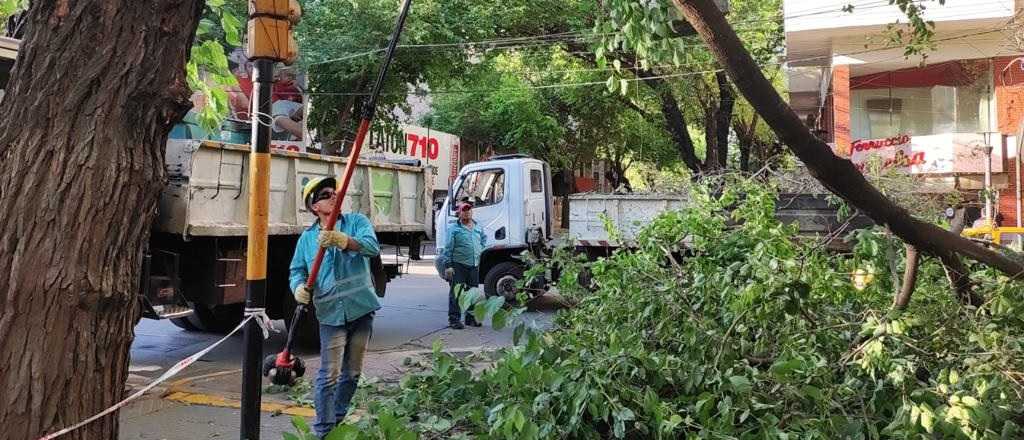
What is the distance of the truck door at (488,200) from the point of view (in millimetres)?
11578

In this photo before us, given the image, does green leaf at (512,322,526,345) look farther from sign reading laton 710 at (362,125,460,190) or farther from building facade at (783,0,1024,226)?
sign reading laton 710 at (362,125,460,190)

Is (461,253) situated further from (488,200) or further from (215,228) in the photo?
(215,228)

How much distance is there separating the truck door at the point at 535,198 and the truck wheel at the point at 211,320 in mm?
4391

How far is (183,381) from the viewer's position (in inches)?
264

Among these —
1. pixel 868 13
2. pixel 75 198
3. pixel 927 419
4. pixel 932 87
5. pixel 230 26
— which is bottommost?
pixel 927 419

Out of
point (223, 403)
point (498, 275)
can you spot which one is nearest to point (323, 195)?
point (223, 403)

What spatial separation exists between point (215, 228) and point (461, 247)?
3.56 meters

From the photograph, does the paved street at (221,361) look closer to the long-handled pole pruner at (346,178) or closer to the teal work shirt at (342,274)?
the long-handled pole pruner at (346,178)

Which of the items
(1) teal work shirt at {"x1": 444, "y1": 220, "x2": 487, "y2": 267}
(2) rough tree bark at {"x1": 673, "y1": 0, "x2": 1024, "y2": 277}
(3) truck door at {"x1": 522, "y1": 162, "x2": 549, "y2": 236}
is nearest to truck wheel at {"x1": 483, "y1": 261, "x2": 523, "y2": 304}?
(3) truck door at {"x1": 522, "y1": 162, "x2": 549, "y2": 236}

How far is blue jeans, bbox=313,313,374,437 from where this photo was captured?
4504 mm

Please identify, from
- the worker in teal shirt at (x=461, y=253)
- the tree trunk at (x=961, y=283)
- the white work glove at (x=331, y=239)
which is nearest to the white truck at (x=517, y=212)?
the worker in teal shirt at (x=461, y=253)

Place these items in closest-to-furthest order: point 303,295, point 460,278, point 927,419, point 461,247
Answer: point 927,419 < point 303,295 < point 461,247 < point 460,278

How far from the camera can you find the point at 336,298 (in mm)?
4516

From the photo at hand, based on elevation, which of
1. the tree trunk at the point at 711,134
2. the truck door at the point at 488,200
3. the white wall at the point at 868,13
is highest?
the white wall at the point at 868,13
